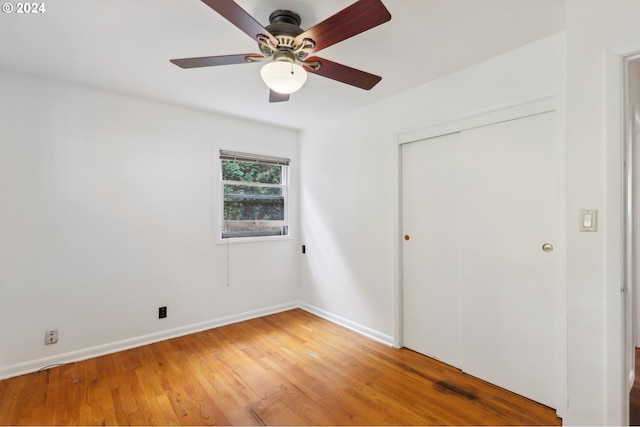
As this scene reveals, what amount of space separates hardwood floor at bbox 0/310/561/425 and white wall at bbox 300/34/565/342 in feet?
2.04

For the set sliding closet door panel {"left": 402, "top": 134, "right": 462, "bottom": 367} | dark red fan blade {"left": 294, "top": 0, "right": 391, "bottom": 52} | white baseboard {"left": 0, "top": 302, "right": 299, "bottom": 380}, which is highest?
dark red fan blade {"left": 294, "top": 0, "right": 391, "bottom": 52}

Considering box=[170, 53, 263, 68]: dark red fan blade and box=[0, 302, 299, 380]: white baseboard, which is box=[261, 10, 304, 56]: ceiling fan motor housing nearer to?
box=[170, 53, 263, 68]: dark red fan blade

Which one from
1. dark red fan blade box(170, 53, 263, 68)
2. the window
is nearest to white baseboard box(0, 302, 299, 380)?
the window

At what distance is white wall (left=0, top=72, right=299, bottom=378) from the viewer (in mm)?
2414

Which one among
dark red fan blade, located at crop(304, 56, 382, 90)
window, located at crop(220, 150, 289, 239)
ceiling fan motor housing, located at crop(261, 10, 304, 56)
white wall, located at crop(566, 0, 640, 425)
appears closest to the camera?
white wall, located at crop(566, 0, 640, 425)

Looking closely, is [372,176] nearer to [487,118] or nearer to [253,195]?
[487,118]

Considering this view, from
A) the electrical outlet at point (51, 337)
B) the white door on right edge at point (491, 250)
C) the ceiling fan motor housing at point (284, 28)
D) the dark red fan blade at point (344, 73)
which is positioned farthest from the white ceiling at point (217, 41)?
the electrical outlet at point (51, 337)

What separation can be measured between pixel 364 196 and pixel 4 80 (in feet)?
10.5

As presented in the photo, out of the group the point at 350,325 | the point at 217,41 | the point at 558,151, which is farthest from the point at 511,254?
the point at 217,41

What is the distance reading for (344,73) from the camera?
187cm

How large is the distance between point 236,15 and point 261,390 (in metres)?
2.34

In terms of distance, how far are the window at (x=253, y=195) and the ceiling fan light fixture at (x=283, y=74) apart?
6.83 feet

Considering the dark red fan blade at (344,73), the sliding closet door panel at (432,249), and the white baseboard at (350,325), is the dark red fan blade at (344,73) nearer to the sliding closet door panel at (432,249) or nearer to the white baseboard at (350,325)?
the sliding closet door panel at (432,249)

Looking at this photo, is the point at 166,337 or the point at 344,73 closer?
the point at 344,73
